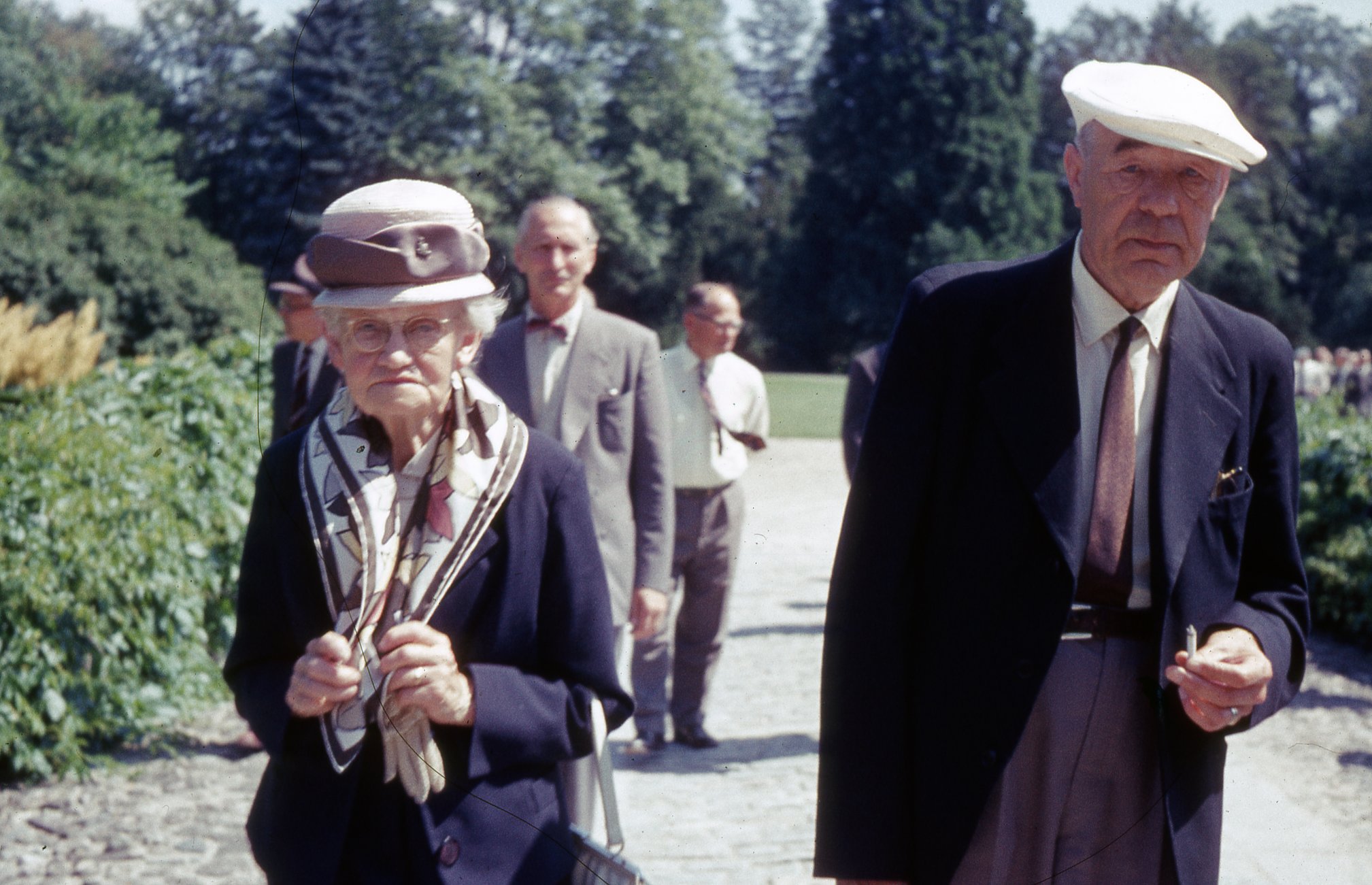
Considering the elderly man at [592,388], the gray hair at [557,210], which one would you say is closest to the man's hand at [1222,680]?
the elderly man at [592,388]

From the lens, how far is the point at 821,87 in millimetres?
5531

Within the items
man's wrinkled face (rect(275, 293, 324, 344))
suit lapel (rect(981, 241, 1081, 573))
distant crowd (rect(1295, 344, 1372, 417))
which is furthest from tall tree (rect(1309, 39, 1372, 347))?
distant crowd (rect(1295, 344, 1372, 417))

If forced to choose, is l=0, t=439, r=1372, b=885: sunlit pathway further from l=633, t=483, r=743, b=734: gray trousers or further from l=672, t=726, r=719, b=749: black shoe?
l=633, t=483, r=743, b=734: gray trousers

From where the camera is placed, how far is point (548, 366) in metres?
4.68

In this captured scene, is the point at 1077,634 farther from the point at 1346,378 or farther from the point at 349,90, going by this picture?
the point at 1346,378

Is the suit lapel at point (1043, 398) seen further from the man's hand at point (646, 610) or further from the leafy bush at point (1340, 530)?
the leafy bush at point (1340, 530)

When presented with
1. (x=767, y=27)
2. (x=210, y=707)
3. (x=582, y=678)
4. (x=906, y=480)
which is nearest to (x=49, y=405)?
(x=210, y=707)

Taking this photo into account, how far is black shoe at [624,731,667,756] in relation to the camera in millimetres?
6633

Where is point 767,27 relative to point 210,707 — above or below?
above

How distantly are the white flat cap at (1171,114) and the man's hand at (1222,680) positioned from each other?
70 centimetres

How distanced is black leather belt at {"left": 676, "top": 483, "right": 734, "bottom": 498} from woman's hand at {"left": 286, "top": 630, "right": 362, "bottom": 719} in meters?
4.83

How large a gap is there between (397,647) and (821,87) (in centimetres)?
393

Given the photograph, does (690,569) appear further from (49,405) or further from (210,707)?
(49,405)

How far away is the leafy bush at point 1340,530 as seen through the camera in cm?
917
